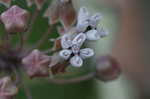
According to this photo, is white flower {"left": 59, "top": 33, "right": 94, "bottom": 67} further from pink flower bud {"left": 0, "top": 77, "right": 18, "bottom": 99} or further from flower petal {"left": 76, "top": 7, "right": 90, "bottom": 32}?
pink flower bud {"left": 0, "top": 77, "right": 18, "bottom": 99}

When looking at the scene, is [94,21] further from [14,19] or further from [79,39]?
[14,19]

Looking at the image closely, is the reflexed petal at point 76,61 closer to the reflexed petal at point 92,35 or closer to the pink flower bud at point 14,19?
the reflexed petal at point 92,35

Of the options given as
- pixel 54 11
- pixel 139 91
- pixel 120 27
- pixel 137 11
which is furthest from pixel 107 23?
pixel 54 11

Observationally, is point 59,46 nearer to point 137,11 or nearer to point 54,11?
point 54,11

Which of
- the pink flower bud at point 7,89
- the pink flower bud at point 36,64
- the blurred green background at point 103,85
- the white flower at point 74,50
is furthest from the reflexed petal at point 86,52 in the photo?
the blurred green background at point 103,85

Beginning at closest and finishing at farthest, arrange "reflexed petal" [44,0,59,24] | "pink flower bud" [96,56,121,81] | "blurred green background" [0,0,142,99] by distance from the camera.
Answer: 1. "reflexed petal" [44,0,59,24]
2. "pink flower bud" [96,56,121,81]
3. "blurred green background" [0,0,142,99]

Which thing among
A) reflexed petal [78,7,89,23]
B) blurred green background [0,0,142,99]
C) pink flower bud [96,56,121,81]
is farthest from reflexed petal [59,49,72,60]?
blurred green background [0,0,142,99]
